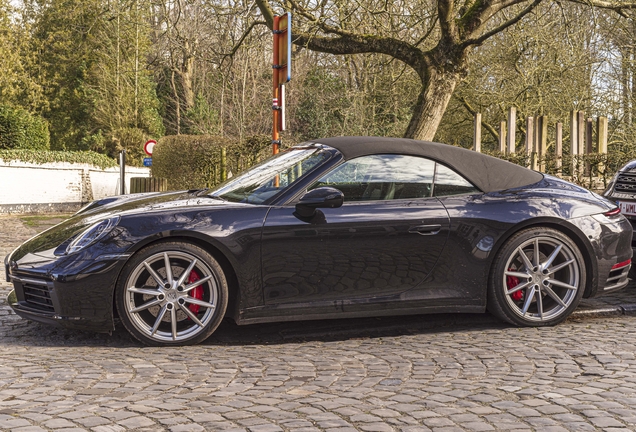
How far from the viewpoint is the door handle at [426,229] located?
5.66 metres

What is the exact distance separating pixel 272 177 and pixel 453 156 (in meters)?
1.34

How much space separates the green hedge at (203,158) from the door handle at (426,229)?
9913mm

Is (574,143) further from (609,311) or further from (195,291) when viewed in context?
(195,291)

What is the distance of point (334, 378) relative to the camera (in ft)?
14.9

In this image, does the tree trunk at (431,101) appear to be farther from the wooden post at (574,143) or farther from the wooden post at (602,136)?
the wooden post at (602,136)

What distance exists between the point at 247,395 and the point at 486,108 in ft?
73.8

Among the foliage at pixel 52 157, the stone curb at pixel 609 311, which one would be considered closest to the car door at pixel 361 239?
the stone curb at pixel 609 311

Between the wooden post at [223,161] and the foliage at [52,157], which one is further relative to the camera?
the foliage at [52,157]

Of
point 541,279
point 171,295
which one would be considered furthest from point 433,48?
point 171,295

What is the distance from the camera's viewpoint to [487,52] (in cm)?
2430

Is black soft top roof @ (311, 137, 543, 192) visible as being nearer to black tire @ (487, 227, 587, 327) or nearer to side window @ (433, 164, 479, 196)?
side window @ (433, 164, 479, 196)

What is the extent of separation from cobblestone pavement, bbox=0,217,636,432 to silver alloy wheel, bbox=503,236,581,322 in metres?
0.17

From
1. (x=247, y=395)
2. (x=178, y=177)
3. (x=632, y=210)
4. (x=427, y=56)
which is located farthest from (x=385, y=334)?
(x=178, y=177)

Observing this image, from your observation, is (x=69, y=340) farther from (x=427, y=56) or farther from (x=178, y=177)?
(x=178, y=177)
